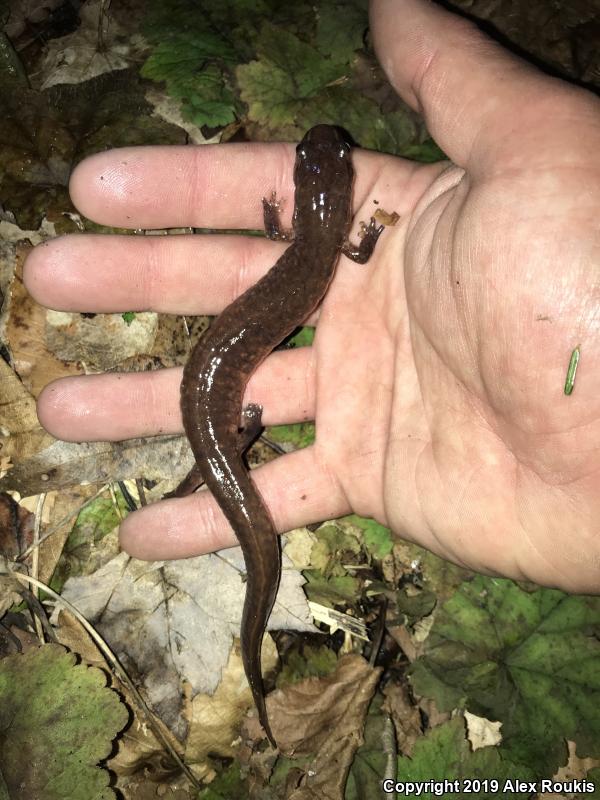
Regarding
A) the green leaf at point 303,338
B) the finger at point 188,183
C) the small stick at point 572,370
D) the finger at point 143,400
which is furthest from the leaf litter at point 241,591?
the small stick at point 572,370

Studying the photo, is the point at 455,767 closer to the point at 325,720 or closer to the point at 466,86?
the point at 325,720

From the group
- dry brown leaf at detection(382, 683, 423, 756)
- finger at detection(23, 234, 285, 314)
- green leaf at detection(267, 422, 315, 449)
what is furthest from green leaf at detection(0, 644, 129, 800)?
finger at detection(23, 234, 285, 314)

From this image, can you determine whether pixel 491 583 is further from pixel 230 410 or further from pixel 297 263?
pixel 297 263

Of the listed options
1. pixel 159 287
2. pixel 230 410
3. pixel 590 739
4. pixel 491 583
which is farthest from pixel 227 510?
pixel 590 739

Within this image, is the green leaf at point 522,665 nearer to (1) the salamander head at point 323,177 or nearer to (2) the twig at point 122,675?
(2) the twig at point 122,675

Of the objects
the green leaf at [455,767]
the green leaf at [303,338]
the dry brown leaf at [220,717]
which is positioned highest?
the green leaf at [303,338]

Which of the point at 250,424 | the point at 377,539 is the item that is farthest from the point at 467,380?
the point at 250,424
